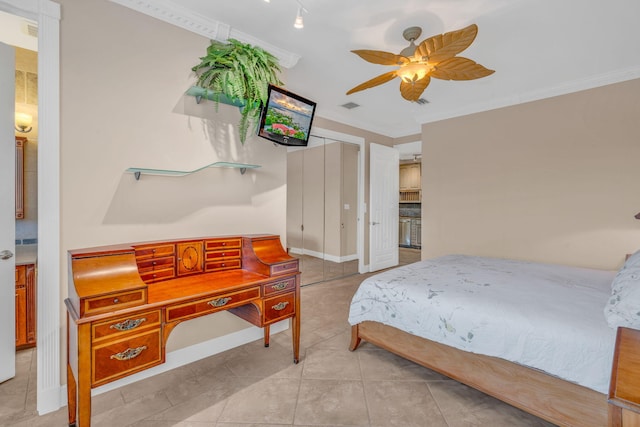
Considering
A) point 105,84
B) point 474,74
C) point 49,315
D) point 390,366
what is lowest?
point 390,366

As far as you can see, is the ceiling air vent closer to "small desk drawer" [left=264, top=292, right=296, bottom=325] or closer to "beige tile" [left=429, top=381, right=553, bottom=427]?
"small desk drawer" [left=264, top=292, right=296, bottom=325]

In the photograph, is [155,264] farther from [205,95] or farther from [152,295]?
[205,95]

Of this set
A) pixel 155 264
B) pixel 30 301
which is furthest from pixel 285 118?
pixel 30 301

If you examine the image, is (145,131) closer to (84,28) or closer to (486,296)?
(84,28)

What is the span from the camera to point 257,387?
2.02 metres

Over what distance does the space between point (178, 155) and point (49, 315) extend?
1.33 metres

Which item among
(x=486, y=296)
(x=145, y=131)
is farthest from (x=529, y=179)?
(x=145, y=131)

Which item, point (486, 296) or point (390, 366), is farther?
point (390, 366)

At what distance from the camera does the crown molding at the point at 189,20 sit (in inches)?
81.0

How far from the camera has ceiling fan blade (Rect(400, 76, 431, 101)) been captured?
92.0 inches

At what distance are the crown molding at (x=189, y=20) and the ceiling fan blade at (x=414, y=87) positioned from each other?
4.10 ft

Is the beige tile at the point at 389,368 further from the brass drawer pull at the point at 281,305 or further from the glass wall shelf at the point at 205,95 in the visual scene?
the glass wall shelf at the point at 205,95

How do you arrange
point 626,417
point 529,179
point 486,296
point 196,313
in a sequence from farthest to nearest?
1. point 529,179
2. point 486,296
3. point 196,313
4. point 626,417

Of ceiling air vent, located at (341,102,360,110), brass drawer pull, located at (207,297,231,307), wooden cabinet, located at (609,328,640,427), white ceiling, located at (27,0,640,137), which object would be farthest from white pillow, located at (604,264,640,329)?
ceiling air vent, located at (341,102,360,110)
